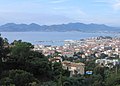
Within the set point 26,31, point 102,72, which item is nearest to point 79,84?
point 102,72

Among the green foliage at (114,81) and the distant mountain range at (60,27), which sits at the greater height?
the distant mountain range at (60,27)

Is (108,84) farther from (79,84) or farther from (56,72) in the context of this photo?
(56,72)

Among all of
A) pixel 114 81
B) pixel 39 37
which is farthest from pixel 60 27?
pixel 114 81

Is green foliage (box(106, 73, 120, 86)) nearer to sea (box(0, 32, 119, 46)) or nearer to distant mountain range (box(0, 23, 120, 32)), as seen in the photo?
sea (box(0, 32, 119, 46))

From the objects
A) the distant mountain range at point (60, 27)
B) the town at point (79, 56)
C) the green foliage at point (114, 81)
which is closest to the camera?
the green foliage at point (114, 81)

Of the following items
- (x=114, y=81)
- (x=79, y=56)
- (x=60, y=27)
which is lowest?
(x=79, y=56)

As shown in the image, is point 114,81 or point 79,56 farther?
point 79,56

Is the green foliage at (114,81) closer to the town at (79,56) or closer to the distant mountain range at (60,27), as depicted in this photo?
the town at (79,56)

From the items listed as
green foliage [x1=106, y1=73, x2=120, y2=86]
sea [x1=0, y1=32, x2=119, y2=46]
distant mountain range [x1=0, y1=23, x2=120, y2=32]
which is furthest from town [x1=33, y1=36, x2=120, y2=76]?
distant mountain range [x1=0, y1=23, x2=120, y2=32]

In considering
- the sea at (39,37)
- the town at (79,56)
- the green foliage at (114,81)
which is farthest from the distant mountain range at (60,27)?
the green foliage at (114,81)

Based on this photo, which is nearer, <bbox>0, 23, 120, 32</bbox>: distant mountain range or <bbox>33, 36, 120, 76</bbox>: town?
<bbox>33, 36, 120, 76</bbox>: town

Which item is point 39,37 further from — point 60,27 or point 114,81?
point 114,81
